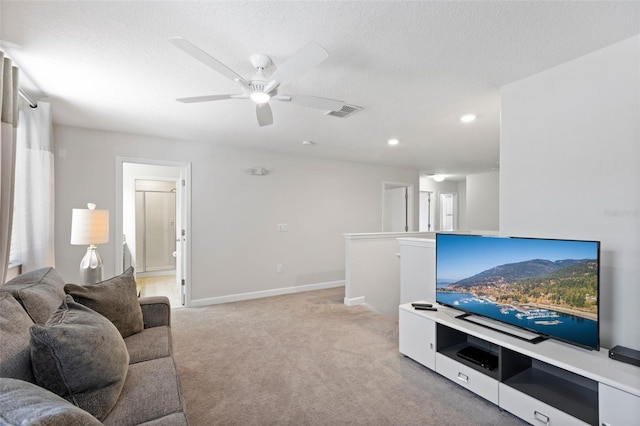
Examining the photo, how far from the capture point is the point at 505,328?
2145mm

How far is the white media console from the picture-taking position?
1.50 m

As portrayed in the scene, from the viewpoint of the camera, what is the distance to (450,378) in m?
2.26

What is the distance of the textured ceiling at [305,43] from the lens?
160cm

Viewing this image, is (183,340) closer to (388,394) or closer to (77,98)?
(388,394)

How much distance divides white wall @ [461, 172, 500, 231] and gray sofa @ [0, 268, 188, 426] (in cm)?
787

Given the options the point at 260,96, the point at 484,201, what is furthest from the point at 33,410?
the point at 484,201

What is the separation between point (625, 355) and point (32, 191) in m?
4.60

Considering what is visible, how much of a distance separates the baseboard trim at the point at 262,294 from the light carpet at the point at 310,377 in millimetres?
541

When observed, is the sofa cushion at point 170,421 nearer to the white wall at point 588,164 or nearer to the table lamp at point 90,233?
the table lamp at point 90,233

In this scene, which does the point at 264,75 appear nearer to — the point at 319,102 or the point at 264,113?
the point at 264,113

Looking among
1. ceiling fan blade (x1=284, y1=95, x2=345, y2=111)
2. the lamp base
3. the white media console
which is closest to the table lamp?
the lamp base

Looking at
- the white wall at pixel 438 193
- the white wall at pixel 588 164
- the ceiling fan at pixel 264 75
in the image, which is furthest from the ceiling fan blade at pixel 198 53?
the white wall at pixel 438 193

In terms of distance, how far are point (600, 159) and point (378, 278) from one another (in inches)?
121

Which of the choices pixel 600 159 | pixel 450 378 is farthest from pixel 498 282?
pixel 600 159
